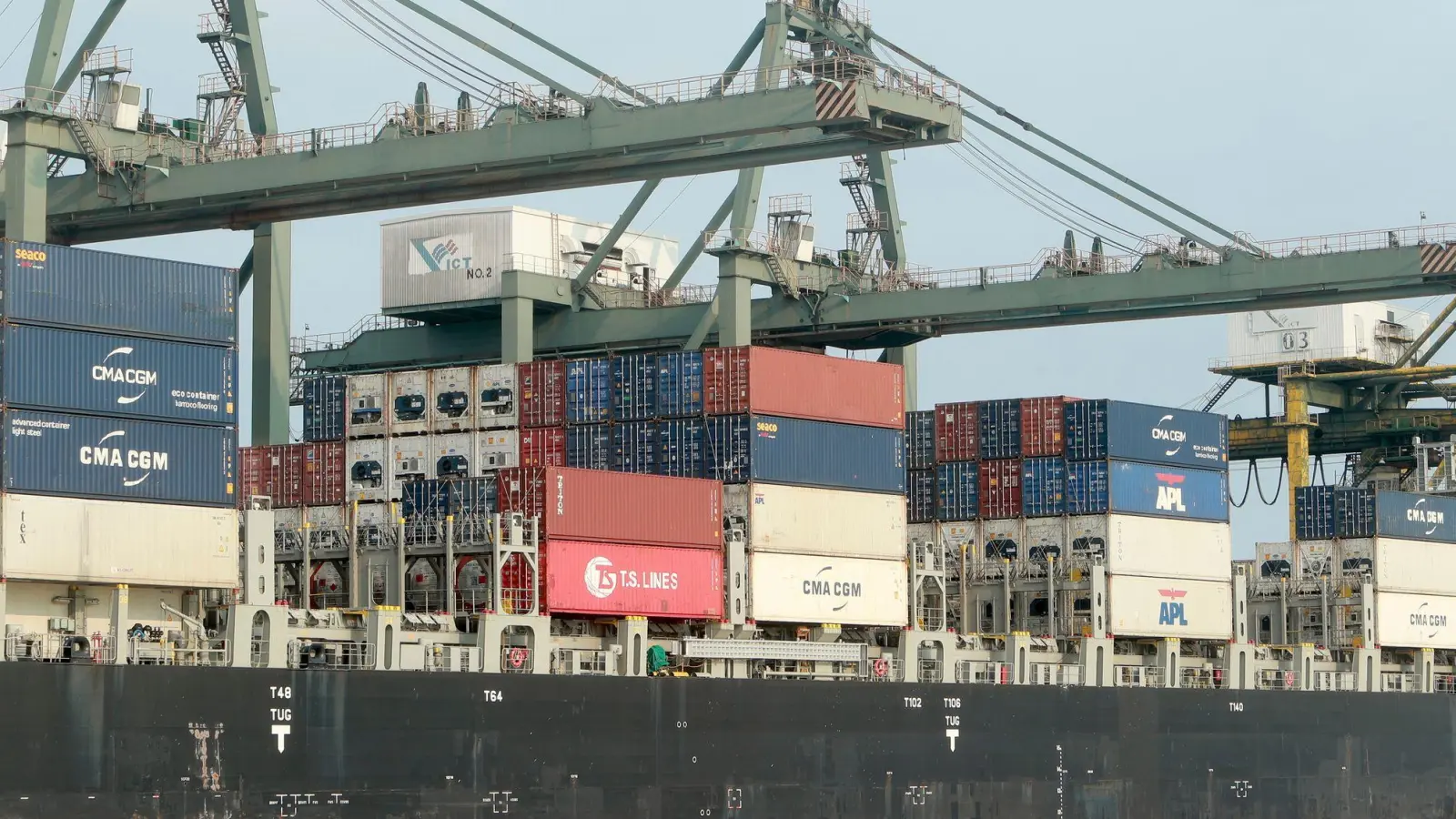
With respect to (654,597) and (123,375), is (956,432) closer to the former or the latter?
(654,597)

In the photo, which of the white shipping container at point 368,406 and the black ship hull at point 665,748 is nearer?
the black ship hull at point 665,748

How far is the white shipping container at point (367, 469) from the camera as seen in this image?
50969 millimetres

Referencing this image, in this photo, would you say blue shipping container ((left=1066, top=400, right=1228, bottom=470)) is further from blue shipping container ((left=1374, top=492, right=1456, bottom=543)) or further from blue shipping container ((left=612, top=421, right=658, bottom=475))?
blue shipping container ((left=612, top=421, right=658, bottom=475))

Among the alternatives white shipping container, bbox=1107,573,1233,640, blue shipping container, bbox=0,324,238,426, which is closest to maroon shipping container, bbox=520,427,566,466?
blue shipping container, bbox=0,324,238,426

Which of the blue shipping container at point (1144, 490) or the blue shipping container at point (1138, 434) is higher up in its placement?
the blue shipping container at point (1138, 434)

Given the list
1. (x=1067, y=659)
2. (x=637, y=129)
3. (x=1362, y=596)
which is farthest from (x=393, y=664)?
(x=1362, y=596)

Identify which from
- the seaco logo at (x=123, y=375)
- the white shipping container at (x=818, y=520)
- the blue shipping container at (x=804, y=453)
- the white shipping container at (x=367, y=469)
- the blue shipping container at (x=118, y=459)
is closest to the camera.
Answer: the blue shipping container at (x=118, y=459)

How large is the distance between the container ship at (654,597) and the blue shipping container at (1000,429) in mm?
102

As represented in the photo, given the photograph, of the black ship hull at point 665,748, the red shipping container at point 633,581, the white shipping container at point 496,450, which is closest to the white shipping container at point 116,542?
the black ship hull at point 665,748

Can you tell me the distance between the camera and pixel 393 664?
136 ft

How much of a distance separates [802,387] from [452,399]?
8.57m

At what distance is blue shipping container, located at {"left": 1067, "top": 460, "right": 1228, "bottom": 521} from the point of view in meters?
55.3

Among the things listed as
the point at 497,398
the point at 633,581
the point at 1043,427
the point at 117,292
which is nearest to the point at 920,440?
the point at 1043,427

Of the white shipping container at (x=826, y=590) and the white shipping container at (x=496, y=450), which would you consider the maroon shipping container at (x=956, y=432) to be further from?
the white shipping container at (x=496, y=450)
